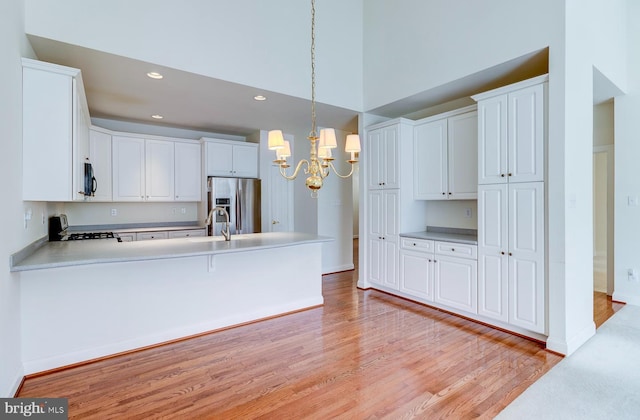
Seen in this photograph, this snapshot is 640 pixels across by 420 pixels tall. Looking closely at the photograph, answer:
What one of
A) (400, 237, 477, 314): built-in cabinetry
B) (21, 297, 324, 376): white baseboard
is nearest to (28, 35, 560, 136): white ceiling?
(400, 237, 477, 314): built-in cabinetry

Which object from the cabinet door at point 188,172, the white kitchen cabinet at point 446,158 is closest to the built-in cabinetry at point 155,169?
the cabinet door at point 188,172

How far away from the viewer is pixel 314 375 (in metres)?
2.38

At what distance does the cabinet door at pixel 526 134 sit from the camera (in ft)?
9.26

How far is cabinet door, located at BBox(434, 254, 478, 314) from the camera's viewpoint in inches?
134

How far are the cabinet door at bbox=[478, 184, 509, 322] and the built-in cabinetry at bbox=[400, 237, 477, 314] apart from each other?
96mm

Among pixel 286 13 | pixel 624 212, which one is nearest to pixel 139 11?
pixel 286 13

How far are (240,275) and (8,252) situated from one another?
183cm

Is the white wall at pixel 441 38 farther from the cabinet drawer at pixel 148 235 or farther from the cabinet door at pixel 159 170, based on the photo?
the cabinet drawer at pixel 148 235

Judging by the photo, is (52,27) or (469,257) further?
(469,257)

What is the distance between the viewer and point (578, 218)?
2.84 metres

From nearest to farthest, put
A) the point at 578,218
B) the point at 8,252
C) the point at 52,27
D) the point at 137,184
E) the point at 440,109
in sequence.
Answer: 1. the point at 8,252
2. the point at 52,27
3. the point at 578,218
4. the point at 440,109
5. the point at 137,184

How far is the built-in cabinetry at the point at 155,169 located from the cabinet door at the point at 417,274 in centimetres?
360

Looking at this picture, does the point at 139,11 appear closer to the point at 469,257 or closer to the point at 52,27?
the point at 52,27

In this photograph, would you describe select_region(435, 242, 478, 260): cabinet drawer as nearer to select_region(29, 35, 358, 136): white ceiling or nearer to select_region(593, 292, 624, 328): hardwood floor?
select_region(593, 292, 624, 328): hardwood floor
